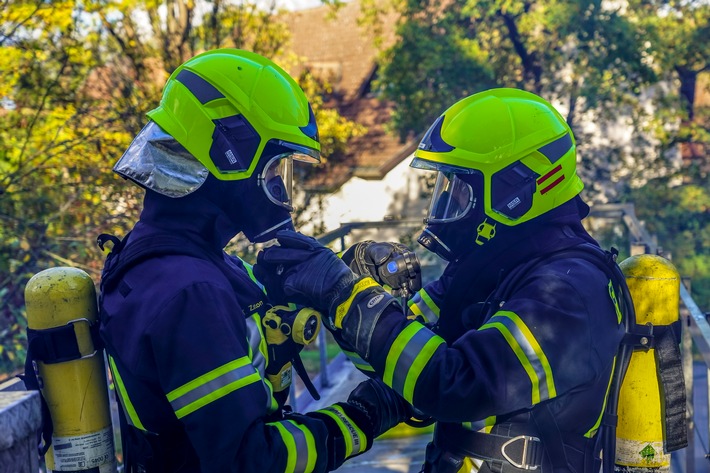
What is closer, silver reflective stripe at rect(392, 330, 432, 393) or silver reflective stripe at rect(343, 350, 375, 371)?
silver reflective stripe at rect(392, 330, 432, 393)

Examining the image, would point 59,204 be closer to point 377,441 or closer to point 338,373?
point 338,373

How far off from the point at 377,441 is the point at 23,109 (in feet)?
16.3

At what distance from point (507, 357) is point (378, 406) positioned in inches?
25.3

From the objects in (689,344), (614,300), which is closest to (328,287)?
(614,300)

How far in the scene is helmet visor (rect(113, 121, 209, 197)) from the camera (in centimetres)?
219

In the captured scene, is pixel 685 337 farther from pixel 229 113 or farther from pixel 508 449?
pixel 229 113

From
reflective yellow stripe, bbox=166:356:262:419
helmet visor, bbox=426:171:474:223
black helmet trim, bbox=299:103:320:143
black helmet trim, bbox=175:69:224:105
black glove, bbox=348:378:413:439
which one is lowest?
black glove, bbox=348:378:413:439

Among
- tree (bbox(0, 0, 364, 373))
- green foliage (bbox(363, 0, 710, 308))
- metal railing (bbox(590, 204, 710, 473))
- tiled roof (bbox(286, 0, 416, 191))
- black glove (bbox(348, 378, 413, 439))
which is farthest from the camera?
tiled roof (bbox(286, 0, 416, 191))

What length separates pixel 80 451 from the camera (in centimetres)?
218

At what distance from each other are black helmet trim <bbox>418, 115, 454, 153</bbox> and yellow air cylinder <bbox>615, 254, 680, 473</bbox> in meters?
0.86

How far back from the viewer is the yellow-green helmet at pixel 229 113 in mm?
2262

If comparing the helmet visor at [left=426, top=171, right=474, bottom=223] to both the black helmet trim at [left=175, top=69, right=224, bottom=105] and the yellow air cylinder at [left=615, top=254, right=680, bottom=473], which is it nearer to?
the yellow air cylinder at [left=615, top=254, right=680, bottom=473]

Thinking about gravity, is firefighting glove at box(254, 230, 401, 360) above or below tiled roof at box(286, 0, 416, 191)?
below

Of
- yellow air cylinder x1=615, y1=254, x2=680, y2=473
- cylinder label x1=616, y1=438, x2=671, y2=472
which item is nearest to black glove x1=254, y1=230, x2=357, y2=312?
yellow air cylinder x1=615, y1=254, x2=680, y2=473
